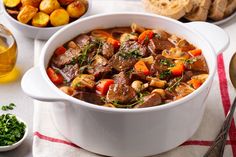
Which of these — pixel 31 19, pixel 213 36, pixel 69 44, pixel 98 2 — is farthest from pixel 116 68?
pixel 98 2

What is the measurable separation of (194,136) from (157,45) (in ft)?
1.87

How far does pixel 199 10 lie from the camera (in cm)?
387

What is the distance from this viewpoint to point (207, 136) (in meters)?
3.05

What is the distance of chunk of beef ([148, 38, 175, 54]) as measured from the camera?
10.4ft

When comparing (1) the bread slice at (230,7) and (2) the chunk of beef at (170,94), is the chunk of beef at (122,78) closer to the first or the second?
(2) the chunk of beef at (170,94)

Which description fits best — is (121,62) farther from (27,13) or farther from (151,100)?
(27,13)

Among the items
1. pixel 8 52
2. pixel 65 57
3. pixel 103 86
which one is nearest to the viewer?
pixel 103 86

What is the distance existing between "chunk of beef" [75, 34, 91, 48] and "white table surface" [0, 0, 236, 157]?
47 centimetres

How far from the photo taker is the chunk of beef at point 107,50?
314 centimetres

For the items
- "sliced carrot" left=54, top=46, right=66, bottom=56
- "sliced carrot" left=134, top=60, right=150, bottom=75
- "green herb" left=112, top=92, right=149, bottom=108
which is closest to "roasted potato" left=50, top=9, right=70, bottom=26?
"sliced carrot" left=54, top=46, right=66, bottom=56

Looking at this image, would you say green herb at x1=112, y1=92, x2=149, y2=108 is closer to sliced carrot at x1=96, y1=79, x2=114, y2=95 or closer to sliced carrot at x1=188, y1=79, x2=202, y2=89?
sliced carrot at x1=96, y1=79, x2=114, y2=95

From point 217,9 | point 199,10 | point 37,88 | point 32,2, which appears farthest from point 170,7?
point 37,88

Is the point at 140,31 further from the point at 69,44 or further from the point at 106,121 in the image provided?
the point at 106,121

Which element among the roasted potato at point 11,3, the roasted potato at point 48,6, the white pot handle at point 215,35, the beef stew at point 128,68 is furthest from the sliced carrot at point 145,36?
the roasted potato at point 11,3
